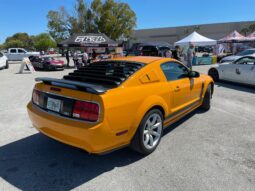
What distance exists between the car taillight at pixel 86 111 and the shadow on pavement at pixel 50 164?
0.84 m

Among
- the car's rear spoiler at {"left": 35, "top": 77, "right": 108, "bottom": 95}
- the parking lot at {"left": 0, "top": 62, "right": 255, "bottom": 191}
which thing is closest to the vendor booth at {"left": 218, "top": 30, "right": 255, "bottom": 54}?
the parking lot at {"left": 0, "top": 62, "right": 255, "bottom": 191}

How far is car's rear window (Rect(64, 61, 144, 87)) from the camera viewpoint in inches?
139

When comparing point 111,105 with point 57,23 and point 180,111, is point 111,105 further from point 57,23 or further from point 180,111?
point 57,23

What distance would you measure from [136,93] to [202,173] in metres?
1.45

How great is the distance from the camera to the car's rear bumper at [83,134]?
113 inches

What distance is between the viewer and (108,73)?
4008 millimetres

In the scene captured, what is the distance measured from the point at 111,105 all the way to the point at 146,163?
3.70 feet

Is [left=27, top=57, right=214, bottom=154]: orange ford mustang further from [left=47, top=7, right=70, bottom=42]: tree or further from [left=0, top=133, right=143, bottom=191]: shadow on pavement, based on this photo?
[left=47, top=7, right=70, bottom=42]: tree

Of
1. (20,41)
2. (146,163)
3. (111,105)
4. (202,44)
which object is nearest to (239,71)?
(146,163)

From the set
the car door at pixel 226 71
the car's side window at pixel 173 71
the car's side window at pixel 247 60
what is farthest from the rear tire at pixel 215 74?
the car's side window at pixel 173 71

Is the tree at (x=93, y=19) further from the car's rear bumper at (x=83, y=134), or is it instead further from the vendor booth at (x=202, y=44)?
the car's rear bumper at (x=83, y=134)

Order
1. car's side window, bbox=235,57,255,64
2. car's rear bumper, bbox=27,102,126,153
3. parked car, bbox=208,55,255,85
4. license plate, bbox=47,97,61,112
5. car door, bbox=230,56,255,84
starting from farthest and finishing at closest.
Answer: car's side window, bbox=235,57,255,64
car door, bbox=230,56,255,84
parked car, bbox=208,55,255,85
license plate, bbox=47,97,61,112
car's rear bumper, bbox=27,102,126,153

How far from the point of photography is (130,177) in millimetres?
3102

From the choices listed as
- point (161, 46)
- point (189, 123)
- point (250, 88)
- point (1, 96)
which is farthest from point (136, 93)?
point (161, 46)
